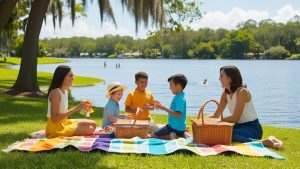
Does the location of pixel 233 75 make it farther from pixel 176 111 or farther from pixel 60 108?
pixel 60 108

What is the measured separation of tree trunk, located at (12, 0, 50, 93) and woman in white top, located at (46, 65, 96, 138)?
27.9ft

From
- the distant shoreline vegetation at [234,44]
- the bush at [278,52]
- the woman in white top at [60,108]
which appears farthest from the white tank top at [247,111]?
the bush at [278,52]

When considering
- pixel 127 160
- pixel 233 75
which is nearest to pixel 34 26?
pixel 233 75

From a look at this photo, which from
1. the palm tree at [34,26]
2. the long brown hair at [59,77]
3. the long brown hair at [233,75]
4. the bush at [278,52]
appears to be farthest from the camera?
the bush at [278,52]

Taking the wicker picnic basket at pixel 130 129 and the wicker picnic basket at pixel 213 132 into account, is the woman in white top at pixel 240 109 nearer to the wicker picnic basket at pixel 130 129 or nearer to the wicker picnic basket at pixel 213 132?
the wicker picnic basket at pixel 213 132

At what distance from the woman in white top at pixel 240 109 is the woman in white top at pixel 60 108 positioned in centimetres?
214

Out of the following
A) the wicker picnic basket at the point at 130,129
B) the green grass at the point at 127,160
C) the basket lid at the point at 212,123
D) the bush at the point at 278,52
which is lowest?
the bush at the point at 278,52

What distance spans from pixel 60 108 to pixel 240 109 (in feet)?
8.52

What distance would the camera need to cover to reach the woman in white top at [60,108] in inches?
266

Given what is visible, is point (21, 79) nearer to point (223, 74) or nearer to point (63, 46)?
point (223, 74)

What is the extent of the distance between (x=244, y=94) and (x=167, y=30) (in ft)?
32.7

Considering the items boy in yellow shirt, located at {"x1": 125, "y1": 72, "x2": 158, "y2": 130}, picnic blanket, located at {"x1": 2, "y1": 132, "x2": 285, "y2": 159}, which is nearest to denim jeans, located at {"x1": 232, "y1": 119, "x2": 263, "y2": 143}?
picnic blanket, located at {"x1": 2, "y1": 132, "x2": 285, "y2": 159}

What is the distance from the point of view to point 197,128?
6.52 metres

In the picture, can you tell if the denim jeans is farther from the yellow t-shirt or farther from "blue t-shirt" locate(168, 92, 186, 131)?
the yellow t-shirt
